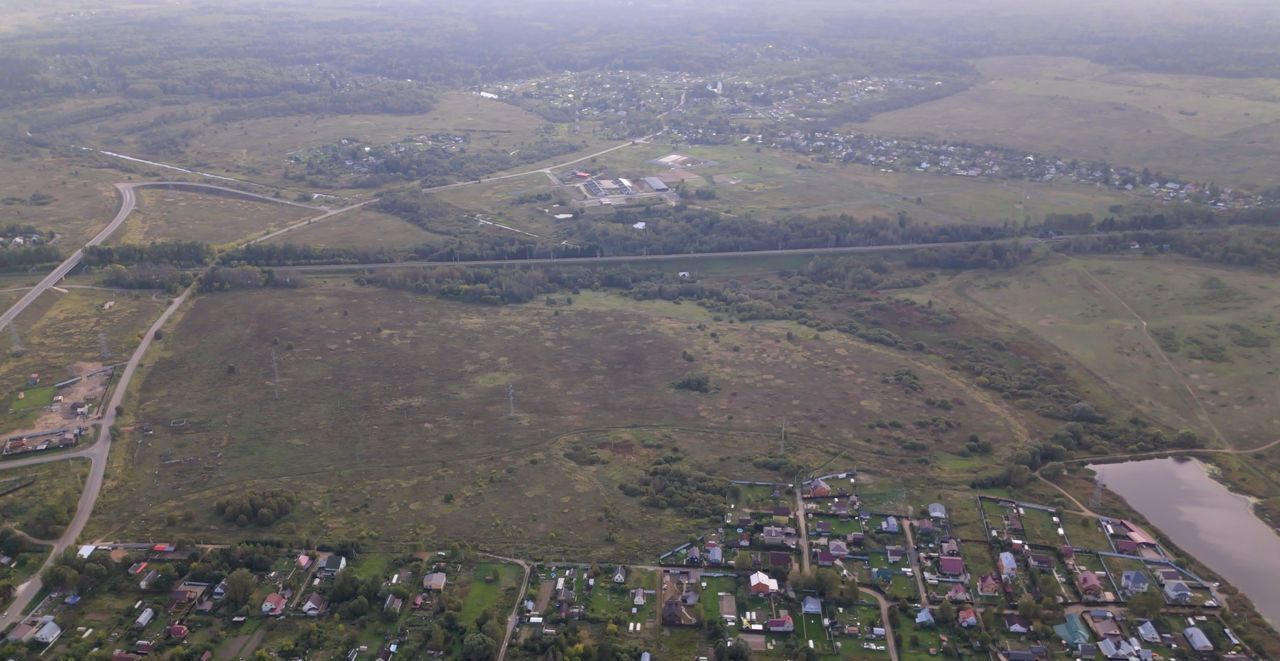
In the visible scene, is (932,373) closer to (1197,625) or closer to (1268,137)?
(1197,625)

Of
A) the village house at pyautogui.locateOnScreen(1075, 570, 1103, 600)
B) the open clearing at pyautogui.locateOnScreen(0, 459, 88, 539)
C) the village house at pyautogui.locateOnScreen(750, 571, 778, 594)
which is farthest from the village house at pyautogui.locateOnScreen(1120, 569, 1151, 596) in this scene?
the open clearing at pyautogui.locateOnScreen(0, 459, 88, 539)

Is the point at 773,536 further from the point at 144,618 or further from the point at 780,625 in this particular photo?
the point at 144,618

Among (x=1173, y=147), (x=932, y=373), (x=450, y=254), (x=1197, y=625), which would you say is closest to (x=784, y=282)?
(x=932, y=373)

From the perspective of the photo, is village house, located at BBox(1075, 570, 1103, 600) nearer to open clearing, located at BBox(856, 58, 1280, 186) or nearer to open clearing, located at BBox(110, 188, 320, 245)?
open clearing, located at BBox(110, 188, 320, 245)

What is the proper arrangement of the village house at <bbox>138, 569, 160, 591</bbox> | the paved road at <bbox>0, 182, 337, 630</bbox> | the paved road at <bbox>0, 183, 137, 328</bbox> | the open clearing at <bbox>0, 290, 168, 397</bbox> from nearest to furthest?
the paved road at <bbox>0, 182, 337, 630</bbox> → the village house at <bbox>138, 569, 160, 591</bbox> → the open clearing at <bbox>0, 290, 168, 397</bbox> → the paved road at <bbox>0, 183, 137, 328</bbox>

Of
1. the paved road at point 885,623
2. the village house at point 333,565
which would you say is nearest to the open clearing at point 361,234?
the village house at point 333,565

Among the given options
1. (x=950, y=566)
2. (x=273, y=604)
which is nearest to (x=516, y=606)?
(x=273, y=604)

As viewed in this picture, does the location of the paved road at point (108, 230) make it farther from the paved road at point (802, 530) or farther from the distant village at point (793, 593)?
the paved road at point (802, 530)
